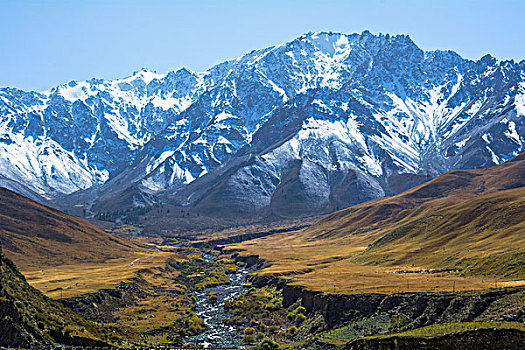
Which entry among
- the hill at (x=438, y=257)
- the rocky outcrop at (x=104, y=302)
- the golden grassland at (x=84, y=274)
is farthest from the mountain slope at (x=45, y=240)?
the hill at (x=438, y=257)

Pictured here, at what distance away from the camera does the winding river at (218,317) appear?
233 ft

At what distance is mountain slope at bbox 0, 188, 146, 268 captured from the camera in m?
154

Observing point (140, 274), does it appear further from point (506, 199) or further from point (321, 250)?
point (506, 199)

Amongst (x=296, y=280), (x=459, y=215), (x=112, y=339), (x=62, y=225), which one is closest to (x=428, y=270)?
(x=296, y=280)

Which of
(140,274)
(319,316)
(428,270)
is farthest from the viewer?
(140,274)

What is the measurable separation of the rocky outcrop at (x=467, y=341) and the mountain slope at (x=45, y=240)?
13327 centimetres

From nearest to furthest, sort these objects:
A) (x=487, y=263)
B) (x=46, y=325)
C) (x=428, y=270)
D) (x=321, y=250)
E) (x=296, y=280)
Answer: (x=46, y=325) < (x=487, y=263) < (x=428, y=270) < (x=296, y=280) < (x=321, y=250)

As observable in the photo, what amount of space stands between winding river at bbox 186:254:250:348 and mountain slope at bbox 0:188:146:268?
5627 centimetres

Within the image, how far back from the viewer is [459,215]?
140m

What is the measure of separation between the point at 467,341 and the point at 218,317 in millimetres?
65470

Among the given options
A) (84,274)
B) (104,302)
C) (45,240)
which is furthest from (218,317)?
(45,240)

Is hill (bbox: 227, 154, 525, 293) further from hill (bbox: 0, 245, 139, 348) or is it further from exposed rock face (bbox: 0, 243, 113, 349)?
exposed rock face (bbox: 0, 243, 113, 349)

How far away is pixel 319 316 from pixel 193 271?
294 ft

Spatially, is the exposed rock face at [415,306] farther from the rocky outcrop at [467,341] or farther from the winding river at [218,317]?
the winding river at [218,317]
